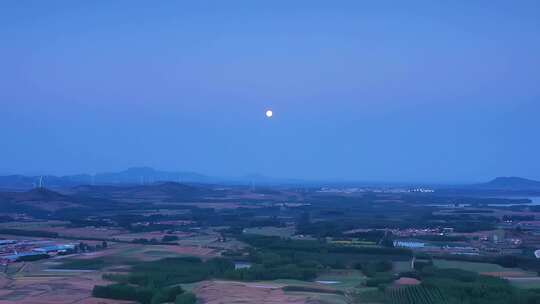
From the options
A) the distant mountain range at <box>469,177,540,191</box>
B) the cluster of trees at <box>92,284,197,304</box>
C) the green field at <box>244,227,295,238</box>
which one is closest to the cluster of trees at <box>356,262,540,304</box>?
the cluster of trees at <box>92,284,197,304</box>

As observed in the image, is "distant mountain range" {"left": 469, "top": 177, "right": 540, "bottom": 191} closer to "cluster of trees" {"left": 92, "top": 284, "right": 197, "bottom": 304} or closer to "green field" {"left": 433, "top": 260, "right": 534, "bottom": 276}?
"green field" {"left": 433, "top": 260, "right": 534, "bottom": 276}

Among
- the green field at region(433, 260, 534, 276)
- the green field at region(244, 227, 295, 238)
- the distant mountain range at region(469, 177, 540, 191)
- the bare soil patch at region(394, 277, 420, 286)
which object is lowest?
the bare soil patch at region(394, 277, 420, 286)

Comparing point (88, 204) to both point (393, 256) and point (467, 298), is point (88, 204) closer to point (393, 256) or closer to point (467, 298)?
point (393, 256)

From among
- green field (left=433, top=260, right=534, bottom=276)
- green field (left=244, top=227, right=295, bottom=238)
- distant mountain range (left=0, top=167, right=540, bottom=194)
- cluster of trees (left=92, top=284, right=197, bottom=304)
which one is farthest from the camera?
distant mountain range (left=0, top=167, right=540, bottom=194)

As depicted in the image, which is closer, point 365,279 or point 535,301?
point 535,301

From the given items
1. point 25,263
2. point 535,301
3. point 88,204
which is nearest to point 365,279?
point 535,301

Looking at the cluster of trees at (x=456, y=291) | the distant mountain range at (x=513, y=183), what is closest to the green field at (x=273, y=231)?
the cluster of trees at (x=456, y=291)

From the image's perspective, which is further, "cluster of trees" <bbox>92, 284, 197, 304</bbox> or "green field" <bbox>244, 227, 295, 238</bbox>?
"green field" <bbox>244, 227, 295, 238</bbox>

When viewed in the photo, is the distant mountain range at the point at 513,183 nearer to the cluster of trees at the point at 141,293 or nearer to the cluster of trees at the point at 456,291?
the cluster of trees at the point at 456,291

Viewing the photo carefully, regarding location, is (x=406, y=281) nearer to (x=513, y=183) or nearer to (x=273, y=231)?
(x=273, y=231)

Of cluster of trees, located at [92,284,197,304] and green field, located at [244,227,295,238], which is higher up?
green field, located at [244,227,295,238]

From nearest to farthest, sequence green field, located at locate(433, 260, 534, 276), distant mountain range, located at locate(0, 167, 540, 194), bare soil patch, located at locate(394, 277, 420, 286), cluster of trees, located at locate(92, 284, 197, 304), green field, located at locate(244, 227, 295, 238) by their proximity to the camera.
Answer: cluster of trees, located at locate(92, 284, 197, 304) < bare soil patch, located at locate(394, 277, 420, 286) < green field, located at locate(433, 260, 534, 276) < green field, located at locate(244, 227, 295, 238) < distant mountain range, located at locate(0, 167, 540, 194)
